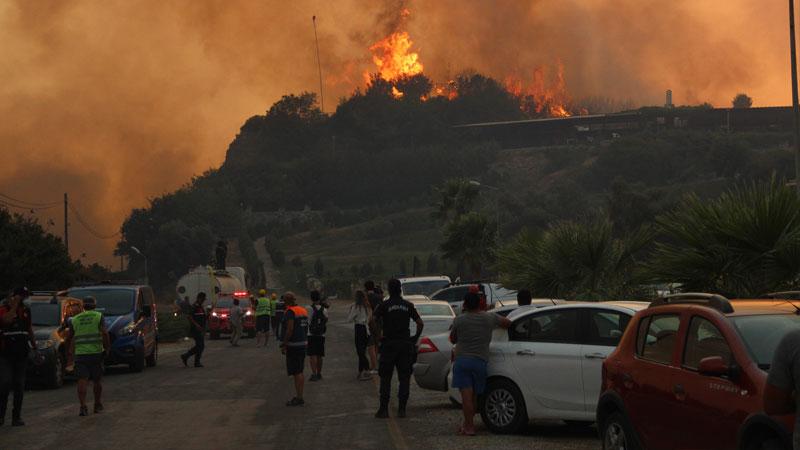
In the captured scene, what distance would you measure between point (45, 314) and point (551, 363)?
47.7ft

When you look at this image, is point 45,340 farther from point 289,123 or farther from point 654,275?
point 289,123

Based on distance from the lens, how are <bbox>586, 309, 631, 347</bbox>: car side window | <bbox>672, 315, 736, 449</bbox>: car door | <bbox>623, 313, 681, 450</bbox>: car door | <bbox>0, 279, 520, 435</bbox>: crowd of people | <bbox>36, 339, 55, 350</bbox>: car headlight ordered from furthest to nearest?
<bbox>36, 339, 55, 350</bbox>: car headlight → <bbox>0, 279, 520, 435</bbox>: crowd of people → <bbox>586, 309, 631, 347</bbox>: car side window → <bbox>623, 313, 681, 450</bbox>: car door → <bbox>672, 315, 736, 449</bbox>: car door

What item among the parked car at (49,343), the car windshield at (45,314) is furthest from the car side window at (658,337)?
the car windshield at (45,314)

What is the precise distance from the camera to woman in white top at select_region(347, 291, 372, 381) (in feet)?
79.4

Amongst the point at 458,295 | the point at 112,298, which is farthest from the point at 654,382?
the point at 458,295

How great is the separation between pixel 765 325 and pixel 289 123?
186 meters

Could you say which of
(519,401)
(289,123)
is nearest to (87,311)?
(519,401)

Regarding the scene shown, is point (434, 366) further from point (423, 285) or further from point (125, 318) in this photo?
point (423, 285)

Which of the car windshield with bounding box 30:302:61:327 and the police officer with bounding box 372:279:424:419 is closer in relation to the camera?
the police officer with bounding box 372:279:424:419

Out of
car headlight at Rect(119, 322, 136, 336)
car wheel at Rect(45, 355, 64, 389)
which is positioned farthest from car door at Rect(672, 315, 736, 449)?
car headlight at Rect(119, 322, 136, 336)

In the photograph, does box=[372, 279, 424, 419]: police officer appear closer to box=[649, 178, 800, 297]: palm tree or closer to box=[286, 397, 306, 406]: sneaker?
box=[286, 397, 306, 406]: sneaker

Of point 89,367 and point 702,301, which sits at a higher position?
point 702,301

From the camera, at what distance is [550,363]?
14195mm

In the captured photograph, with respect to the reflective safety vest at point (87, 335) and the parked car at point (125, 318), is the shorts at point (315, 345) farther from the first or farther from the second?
the parked car at point (125, 318)
